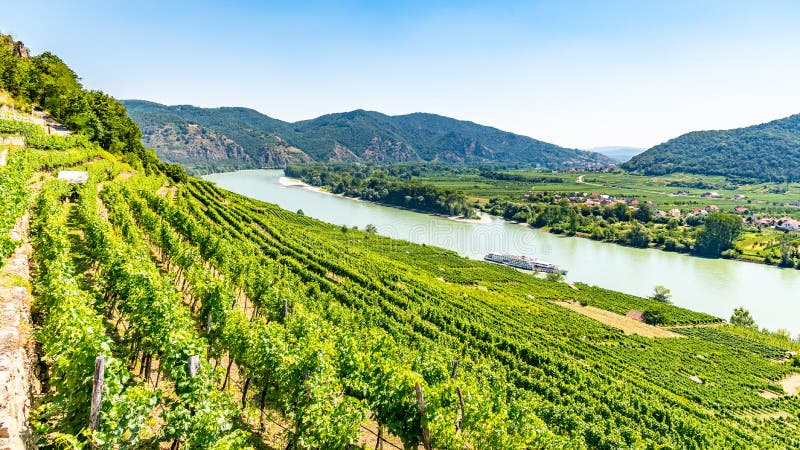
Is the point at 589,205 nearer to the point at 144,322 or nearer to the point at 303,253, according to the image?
the point at 303,253

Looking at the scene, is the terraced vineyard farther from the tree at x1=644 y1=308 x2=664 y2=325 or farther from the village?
the village

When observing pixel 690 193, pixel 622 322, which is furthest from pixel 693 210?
pixel 622 322

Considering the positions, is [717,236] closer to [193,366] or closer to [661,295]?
[661,295]

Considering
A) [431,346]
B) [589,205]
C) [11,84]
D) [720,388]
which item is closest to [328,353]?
[431,346]

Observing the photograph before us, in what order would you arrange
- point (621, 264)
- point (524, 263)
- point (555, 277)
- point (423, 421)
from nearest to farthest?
point (423, 421)
point (555, 277)
point (524, 263)
point (621, 264)

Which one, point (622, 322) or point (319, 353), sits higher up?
point (319, 353)

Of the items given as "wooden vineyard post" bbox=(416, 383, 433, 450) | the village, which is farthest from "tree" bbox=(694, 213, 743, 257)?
"wooden vineyard post" bbox=(416, 383, 433, 450)

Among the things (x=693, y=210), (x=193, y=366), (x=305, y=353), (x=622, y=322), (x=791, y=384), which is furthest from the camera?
(x=693, y=210)

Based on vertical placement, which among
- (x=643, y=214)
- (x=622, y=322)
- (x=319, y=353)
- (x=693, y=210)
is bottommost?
(x=622, y=322)
